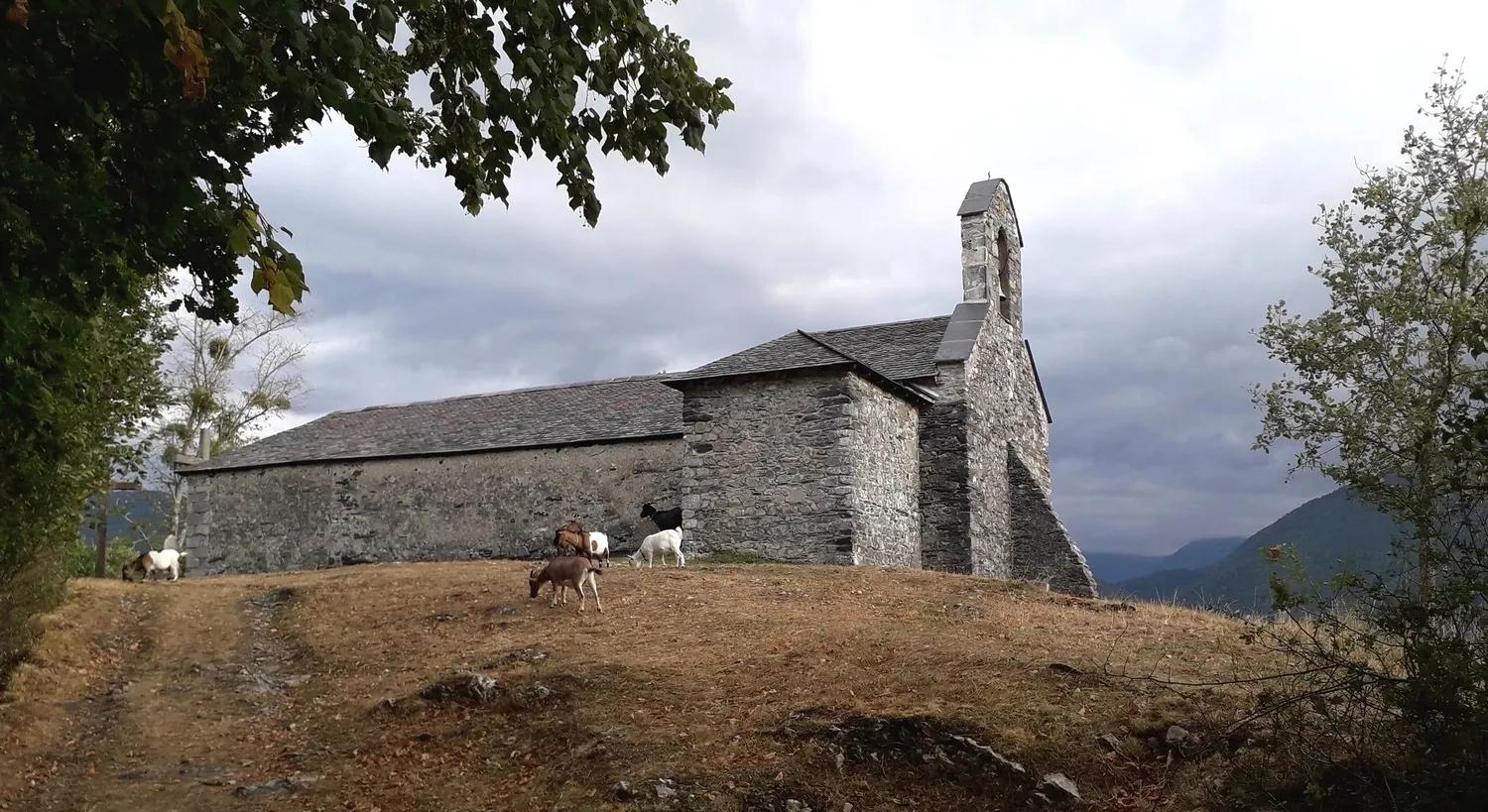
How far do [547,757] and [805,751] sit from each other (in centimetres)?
236

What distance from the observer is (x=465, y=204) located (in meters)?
8.42

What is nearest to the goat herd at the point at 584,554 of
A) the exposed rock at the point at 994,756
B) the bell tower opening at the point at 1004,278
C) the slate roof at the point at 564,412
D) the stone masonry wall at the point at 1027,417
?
the slate roof at the point at 564,412

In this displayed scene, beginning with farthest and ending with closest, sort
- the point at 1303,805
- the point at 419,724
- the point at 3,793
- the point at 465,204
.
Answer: the point at 419,724 < the point at 3,793 < the point at 465,204 < the point at 1303,805

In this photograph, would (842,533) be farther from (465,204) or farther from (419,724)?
(465,204)

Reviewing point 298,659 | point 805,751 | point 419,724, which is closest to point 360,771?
point 419,724

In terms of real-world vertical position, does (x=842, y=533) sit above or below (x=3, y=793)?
above

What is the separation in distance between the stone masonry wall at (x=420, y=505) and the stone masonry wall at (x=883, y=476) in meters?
4.64

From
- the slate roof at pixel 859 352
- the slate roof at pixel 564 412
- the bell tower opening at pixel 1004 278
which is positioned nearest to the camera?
the slate roof at pixel 859 352

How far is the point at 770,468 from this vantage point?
20.5m

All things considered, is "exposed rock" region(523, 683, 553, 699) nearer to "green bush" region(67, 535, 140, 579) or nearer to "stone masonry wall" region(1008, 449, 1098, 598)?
"stone masonry wall" region(1008, 449, 1098, 598)

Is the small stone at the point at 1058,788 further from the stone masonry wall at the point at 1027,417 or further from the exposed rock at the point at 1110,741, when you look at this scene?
the stone masonry wall at the point at 1027,417

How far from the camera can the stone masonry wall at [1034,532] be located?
2406 cm

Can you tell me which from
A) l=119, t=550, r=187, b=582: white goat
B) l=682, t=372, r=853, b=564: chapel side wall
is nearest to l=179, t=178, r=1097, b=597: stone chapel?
l=682, t=372, r=853, b=564: chapel side wall

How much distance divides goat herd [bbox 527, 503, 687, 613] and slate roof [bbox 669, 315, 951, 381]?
122 inches
